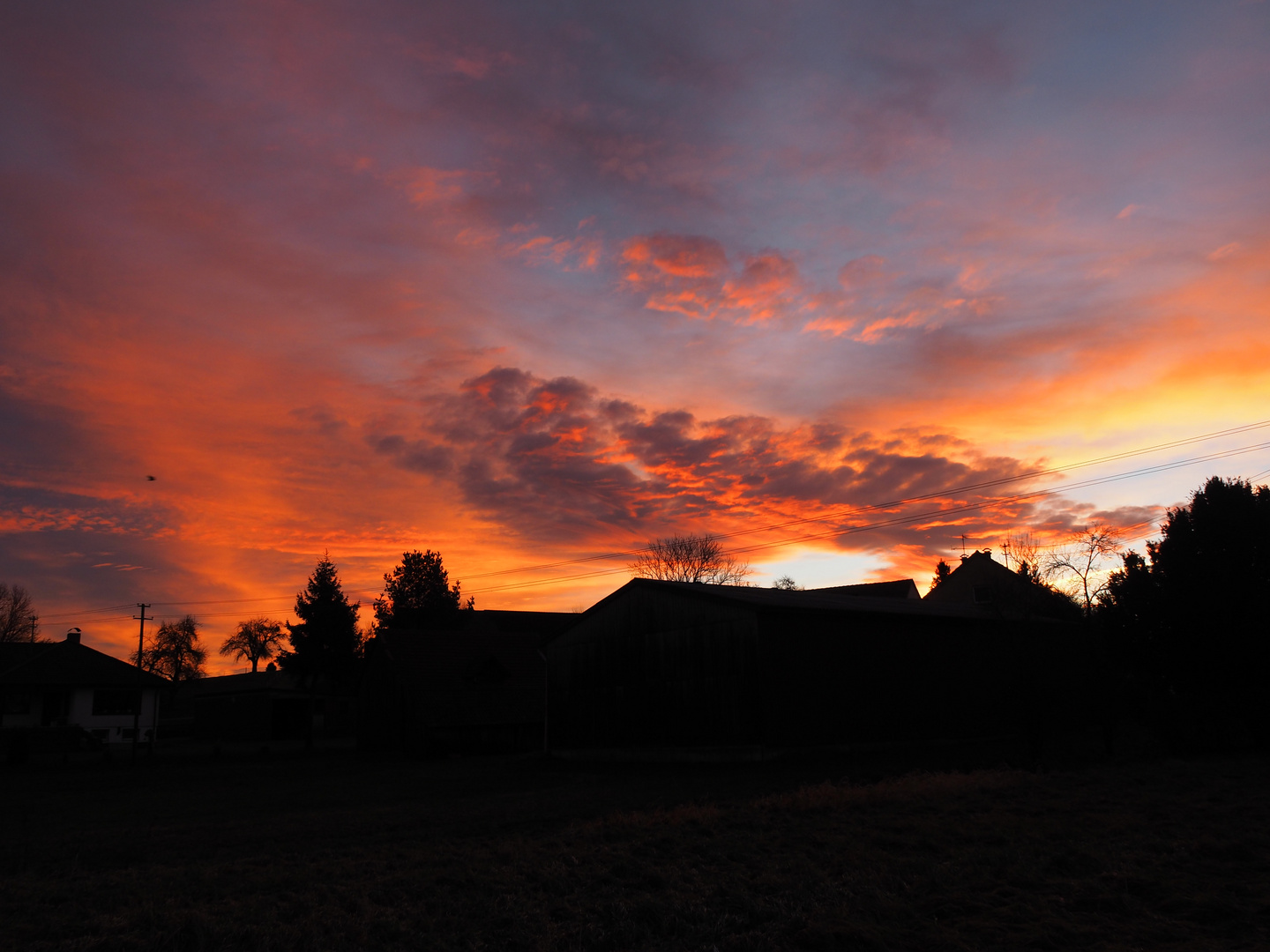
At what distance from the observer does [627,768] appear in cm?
3325

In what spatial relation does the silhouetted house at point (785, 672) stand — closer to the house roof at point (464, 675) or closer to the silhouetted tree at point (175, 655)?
the house roof at point (464, 675)

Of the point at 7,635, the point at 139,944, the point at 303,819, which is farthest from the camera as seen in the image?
the point at 7,635

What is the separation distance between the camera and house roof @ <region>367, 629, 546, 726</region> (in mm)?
48625

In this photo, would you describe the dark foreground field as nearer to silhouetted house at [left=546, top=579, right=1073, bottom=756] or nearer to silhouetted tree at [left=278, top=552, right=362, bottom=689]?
silhouetted house at [left=546, top=579, right=1073, bottom=756]

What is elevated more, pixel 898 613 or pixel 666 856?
pixel 898 613

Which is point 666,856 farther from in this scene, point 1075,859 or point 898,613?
point 898,613

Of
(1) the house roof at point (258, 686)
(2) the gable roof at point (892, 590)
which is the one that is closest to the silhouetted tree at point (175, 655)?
Result: (1) the house roof at point (258, 686)

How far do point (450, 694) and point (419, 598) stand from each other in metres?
42.7

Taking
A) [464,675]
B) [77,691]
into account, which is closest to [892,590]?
[464,675]

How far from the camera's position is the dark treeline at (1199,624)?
→ 2706cm

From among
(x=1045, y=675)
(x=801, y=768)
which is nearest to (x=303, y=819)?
(x=801, y=768)

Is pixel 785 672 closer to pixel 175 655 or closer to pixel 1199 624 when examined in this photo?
pixel 1199 624

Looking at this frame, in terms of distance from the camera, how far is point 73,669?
53812 millimetres

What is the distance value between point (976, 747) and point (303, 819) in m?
25.1
